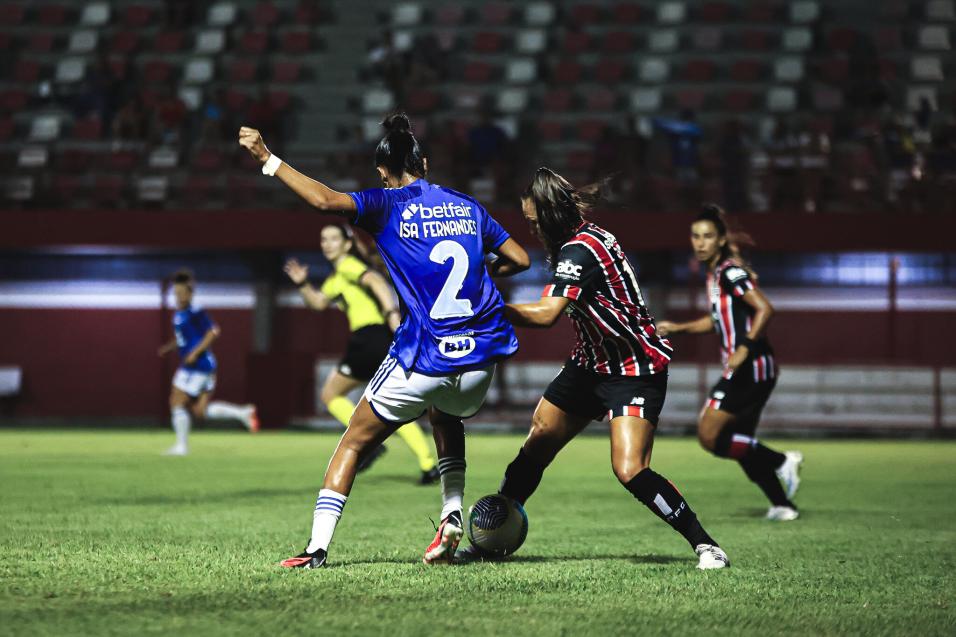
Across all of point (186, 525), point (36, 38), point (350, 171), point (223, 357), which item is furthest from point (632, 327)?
point (36, 38)

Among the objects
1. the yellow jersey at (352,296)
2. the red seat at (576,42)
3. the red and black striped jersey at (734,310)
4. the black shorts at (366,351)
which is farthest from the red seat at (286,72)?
the red and black striped jersey at (734,310)

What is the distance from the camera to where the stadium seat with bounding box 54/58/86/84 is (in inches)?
1194

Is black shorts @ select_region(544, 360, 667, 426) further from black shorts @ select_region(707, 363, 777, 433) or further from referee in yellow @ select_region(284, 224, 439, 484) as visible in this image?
referee in yellow @ select_region(284, 224, 439, 484)

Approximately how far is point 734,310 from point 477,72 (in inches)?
791

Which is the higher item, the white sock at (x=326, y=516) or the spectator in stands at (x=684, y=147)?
the spectator in stands at (x=684, y=147)

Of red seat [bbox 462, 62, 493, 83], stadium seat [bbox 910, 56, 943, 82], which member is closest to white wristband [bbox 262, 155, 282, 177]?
red seat [bbox 462, 62, 493, 83]

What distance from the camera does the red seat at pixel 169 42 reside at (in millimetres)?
30875

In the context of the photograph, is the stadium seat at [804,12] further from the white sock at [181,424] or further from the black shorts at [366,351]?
the black shorts at [366,351]

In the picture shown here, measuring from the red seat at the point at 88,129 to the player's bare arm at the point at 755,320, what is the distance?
20.5 meters

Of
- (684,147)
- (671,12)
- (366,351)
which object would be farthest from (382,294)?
(671,12)

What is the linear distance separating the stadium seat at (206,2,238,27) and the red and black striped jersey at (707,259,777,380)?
23416 millimetres

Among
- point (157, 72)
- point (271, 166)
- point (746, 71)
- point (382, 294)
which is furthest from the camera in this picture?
point (157, 72)

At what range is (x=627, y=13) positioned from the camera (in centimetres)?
3047

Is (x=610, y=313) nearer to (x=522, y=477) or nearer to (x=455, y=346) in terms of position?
(x=455, y=346)
